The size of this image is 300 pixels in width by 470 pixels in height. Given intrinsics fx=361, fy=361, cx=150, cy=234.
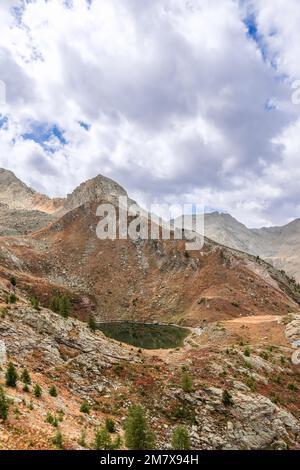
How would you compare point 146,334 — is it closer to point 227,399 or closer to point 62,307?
point 62,307

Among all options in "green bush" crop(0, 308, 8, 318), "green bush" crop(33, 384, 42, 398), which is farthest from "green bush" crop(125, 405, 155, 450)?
"green bush" crop(0, 308, 8, 318)

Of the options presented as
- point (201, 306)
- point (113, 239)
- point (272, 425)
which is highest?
point (113, 239)

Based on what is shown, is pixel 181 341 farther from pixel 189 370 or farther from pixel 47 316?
pixel 47 316

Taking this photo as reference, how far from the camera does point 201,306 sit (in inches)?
3674

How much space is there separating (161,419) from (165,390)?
14.7 feet

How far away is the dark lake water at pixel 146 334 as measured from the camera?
6900 centimetres

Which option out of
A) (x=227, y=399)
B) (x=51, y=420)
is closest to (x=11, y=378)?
(x=51, y=420)

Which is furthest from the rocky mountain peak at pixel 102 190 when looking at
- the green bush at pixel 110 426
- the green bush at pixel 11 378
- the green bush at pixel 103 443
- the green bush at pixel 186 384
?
the green bush at pixel 103 443

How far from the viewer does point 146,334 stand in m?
79.6

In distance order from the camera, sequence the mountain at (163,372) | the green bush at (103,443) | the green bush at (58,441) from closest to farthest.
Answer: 1. the green bush at (58,441)
2. the green bush at (103,443)
3. the mountain at (163,372)

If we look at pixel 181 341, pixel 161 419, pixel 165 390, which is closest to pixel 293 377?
pixel 165 390

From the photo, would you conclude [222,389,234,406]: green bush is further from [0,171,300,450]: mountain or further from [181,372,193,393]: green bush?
[181,372,193,393]: green bush

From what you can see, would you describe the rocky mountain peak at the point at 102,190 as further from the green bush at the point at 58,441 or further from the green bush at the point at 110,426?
the green bush at the point at 58,441

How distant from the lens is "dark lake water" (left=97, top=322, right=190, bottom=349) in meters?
69.0
